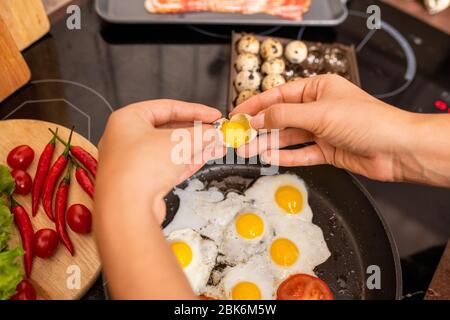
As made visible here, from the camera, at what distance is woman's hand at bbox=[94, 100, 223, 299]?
1063mm

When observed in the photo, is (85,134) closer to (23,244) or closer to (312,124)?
(23,244)

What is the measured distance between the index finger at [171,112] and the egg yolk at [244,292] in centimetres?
73

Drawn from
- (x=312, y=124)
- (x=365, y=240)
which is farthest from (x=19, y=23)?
(x=365, y=240)

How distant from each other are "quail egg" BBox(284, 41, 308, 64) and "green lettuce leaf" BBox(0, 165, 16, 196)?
163 centimetres

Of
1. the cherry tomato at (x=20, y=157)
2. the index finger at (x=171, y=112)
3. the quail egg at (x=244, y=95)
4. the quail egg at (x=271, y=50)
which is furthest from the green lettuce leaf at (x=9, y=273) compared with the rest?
the quail egg at (x=271, y=50)

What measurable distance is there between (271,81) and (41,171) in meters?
1.29

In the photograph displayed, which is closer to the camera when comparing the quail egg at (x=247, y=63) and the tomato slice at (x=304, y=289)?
the tomato slice at (x=304, y=289)

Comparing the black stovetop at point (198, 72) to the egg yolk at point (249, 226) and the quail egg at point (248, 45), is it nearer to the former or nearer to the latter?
the quail egg at point (248, 45)

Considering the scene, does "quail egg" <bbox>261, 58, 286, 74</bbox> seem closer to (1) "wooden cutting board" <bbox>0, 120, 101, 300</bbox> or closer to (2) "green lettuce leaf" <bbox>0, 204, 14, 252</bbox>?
(1) "wooden cutting board" <bbox>0, 120, 101, 300</bbox>

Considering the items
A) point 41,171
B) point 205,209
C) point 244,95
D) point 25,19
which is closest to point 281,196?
point 205,209

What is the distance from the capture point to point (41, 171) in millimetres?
1854

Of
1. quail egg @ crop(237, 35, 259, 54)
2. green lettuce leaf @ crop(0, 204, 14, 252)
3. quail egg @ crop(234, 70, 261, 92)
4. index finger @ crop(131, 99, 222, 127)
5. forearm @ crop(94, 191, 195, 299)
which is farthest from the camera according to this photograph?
quail egg @ crop(237, 35, 259, 54)

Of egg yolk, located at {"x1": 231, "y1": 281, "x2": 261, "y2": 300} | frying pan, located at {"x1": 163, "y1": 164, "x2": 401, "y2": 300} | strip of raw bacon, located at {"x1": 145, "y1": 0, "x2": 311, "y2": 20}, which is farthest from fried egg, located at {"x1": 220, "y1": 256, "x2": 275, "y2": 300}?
strip of raw bacon, located at {"x1": 145, "y1": 0, "x2": 311, "y2": 20}

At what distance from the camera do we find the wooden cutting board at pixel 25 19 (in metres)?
2.10
